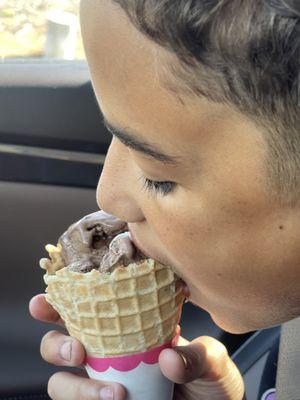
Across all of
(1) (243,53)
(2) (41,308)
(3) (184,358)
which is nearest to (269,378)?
(3) (184,358)

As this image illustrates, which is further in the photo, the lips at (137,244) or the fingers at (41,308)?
the fingers at (41,308)

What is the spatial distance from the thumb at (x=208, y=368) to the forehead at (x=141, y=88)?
1.76 ft

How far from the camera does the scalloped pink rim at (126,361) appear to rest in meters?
1.40

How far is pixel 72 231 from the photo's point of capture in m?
1.48

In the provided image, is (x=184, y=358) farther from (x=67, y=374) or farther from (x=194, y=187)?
(x=194, y=187)

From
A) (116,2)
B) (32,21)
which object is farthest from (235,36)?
(32,21)

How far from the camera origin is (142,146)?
1.10 metres

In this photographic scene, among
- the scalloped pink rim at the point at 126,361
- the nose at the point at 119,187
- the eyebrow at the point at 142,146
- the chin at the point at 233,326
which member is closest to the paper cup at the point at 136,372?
the scalloped pink rim at the point at 126,361

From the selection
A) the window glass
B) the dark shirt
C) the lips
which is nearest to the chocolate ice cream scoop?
the lips

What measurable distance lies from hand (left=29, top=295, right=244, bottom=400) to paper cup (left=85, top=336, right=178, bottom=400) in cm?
2

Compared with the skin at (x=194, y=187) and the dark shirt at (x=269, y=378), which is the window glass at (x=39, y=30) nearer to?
the dark shirt at (x=269, y=378)

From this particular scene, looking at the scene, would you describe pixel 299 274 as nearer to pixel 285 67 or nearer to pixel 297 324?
pixel 285 67

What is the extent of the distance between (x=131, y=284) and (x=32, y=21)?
1.62 meters

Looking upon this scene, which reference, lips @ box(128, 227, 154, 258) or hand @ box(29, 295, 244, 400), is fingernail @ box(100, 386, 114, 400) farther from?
lips @ box(128, 227, 154, 258)
